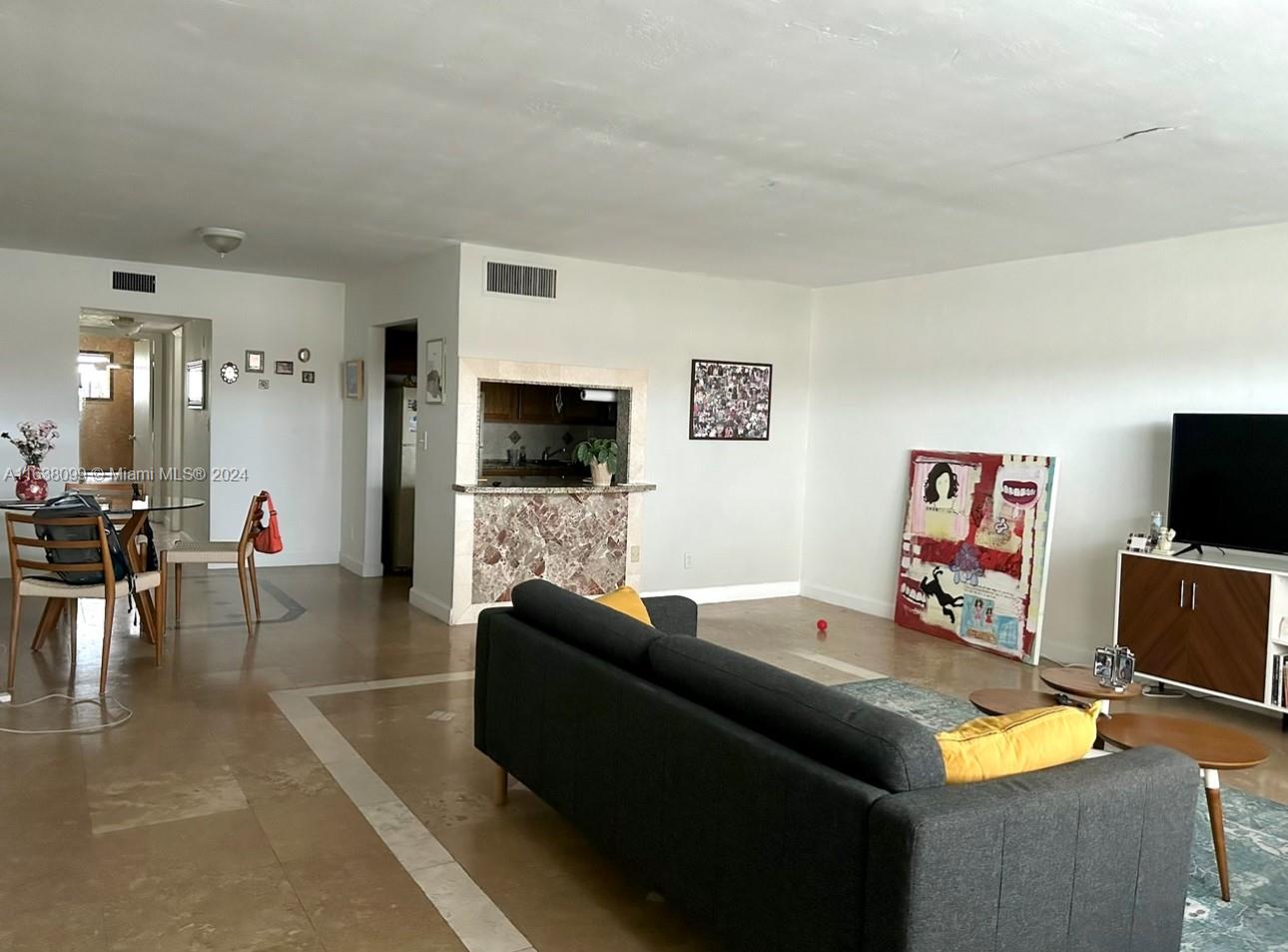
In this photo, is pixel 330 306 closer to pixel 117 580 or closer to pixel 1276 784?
pixel 117 580

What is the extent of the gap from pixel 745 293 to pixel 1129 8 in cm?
521

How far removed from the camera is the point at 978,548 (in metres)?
6.61

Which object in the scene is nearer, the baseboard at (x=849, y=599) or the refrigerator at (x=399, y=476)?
the baseboard at (x=849, y=599)

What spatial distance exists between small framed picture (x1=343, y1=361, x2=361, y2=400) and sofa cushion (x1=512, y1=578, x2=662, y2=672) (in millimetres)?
5358

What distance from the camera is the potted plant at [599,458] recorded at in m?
7.23

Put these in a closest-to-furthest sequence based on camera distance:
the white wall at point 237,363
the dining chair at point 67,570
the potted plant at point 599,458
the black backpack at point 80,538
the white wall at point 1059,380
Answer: the dining chair at point 67,570
the black backpack at point 80,538
the white wall at point 1059,380
the potted plant at point 599,458
the white wall at point 237,363

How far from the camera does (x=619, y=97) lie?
3506 millimetres

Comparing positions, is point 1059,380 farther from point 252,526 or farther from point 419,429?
point 252,526

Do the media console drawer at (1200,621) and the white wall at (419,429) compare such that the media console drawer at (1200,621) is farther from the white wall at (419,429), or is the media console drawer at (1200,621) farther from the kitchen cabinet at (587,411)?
the kitchen cabinet at (587,411)

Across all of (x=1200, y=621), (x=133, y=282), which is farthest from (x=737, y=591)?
(x=133, y=282)

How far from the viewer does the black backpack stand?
16.1 ft

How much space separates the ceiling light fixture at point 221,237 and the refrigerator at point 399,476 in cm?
217

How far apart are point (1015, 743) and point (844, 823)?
481 millimetres

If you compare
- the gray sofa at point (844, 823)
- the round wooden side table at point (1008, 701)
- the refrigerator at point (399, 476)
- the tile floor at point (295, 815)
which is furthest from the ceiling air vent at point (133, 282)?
the round wooden side table at point (1008, 701)
